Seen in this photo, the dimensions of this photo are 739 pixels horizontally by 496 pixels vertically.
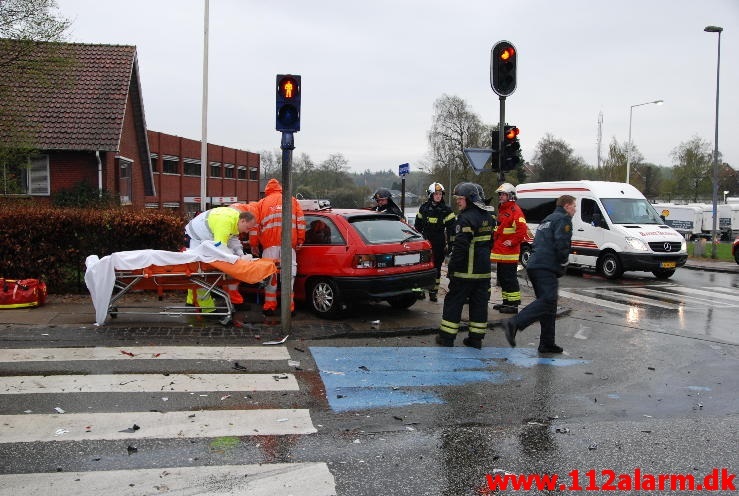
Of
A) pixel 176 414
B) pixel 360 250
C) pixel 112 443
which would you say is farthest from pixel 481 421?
pixel 360 250

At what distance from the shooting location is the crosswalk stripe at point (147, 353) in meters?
6.73

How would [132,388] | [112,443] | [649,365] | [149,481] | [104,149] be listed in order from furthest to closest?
[104,149], [649,365], [132,388], [112,443], [149,481]

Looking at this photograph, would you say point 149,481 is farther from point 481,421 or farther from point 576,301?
point 576,301

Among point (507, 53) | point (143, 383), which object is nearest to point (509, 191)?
point (507, 53)

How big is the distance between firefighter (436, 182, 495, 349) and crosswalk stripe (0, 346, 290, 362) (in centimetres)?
200

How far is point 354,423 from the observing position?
201 inches

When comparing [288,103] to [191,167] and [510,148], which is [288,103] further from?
[191,167]

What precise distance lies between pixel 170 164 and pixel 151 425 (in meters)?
40.6

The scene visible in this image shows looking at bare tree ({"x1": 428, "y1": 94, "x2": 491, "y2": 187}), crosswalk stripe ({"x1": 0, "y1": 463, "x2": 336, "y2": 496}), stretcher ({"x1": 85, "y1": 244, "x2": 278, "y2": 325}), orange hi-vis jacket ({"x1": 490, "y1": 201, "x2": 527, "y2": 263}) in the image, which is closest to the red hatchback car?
stretcher ({"x1": 85, "y1": 244, "x2": 278, "y2": 325})

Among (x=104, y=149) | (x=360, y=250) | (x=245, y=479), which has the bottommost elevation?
(x=245, y=479)

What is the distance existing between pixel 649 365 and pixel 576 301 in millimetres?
5001

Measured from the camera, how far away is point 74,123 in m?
21.7

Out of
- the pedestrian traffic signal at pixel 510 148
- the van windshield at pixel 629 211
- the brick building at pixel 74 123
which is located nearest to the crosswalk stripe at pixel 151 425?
the pedestrian traffic signal at pixel 510 148

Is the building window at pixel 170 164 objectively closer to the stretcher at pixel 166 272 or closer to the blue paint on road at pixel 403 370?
the stretcher at pixel 166 272
